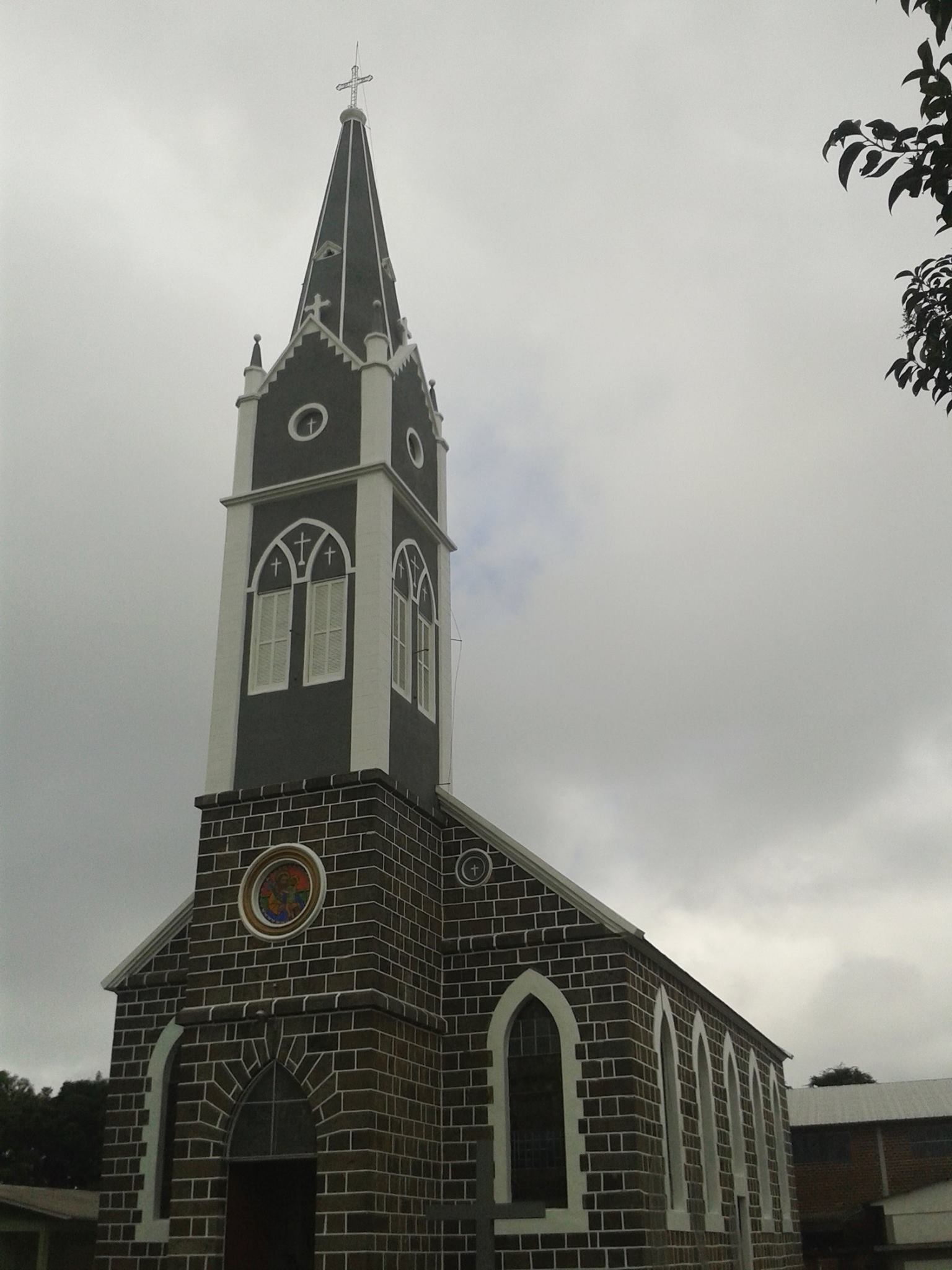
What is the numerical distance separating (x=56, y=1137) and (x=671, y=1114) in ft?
104

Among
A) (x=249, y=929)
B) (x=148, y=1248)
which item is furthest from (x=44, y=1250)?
(x=249, y=929)

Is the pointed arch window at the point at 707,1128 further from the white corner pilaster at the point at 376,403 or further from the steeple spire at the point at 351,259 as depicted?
the steeple spire at the point at 351,259

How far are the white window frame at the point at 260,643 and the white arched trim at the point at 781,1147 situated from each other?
63.0ft

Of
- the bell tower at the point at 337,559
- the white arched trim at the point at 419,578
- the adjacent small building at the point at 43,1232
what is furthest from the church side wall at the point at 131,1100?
the white arched trim at the point at 419,578

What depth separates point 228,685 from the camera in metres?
21.8

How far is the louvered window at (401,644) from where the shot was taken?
71.7 feet

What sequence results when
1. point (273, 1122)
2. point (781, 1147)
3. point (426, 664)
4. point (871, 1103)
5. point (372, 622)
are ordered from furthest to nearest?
point (871, 1103)
point (781, 1147)
point (426, 664)
point (372, 622)
point (273, 1122)

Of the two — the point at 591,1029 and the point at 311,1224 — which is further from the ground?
the point at 591,1029

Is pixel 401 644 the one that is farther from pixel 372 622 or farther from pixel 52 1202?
pixel 52 1202

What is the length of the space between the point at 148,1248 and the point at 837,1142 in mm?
27511

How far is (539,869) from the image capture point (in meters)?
21.0

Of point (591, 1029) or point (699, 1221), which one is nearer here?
point (591, 1029)

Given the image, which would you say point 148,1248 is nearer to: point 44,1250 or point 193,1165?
point 193,1165

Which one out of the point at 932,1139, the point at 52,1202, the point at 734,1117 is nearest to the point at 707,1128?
the point at 734,1117
